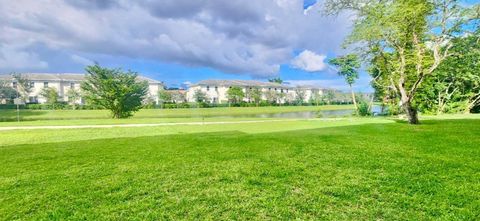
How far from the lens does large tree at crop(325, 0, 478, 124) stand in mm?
10648

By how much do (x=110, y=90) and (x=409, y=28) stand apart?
22.9 metres

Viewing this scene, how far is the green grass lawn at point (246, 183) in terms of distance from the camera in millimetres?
2965

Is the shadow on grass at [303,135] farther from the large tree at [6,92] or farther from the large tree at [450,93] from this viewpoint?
the large tree at [6,92]

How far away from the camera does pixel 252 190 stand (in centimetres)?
361

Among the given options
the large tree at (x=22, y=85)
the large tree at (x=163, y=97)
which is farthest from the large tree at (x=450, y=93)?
the large tree at (x=22, y=85)

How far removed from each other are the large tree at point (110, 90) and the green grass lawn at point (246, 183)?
64.0 ft

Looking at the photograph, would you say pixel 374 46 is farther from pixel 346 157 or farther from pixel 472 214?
pixel 472 214

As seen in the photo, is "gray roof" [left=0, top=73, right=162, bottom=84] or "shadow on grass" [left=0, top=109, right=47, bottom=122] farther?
"gray roof" [left=0, top=73, right=162, bottom=84]

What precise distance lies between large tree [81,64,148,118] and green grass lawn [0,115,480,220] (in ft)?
64.0

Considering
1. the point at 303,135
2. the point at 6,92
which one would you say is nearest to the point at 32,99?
the point at 6,92

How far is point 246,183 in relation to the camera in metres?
3.89

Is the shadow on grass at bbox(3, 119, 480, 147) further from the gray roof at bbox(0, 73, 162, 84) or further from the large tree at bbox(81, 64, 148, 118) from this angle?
the gray roof at bbox(0, 73, 162, 84)

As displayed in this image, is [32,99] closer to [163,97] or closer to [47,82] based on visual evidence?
[47,82]

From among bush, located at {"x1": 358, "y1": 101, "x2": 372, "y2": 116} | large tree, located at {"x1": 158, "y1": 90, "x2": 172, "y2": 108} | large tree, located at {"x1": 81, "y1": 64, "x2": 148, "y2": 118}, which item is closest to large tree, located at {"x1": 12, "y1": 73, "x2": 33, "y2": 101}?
large tree, located at {"x1": 158, "y1": 90, "x2": 172, "y2": 108}
